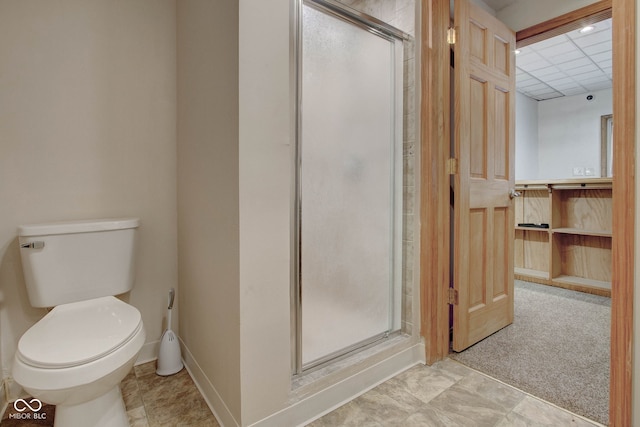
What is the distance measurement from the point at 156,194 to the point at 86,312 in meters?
0.70

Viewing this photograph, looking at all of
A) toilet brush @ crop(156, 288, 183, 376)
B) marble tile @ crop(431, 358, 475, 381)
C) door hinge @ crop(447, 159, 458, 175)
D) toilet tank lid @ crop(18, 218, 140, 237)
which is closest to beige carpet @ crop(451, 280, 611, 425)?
marble tile @ crop(431, 358, 475, 381)

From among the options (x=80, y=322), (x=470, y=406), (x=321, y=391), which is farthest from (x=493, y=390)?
Answer: (x=80, y=322)

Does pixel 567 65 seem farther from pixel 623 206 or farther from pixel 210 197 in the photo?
pixel 210 197

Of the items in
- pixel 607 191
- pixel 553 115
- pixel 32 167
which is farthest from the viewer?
pixel 553 115

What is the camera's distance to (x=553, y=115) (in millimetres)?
5227

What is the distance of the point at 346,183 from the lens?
1586 millimetres

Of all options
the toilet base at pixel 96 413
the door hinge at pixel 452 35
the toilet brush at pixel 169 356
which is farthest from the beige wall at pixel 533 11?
the toilet base at pixel 96 413

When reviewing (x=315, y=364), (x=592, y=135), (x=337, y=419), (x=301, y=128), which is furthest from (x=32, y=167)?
(x=592, y=135)

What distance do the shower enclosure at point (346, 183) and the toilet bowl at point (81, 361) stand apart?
0.68 metres

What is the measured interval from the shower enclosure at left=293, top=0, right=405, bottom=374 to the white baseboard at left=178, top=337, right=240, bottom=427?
1.07 ft

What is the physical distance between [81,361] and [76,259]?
61cm

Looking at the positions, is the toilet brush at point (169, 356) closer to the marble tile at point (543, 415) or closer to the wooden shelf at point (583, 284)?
the marble tile at point (543, 415)

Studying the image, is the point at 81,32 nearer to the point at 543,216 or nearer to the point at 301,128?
the point at 301,128

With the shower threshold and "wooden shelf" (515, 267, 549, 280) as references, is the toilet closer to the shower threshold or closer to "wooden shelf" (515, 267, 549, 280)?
the shower threshold
